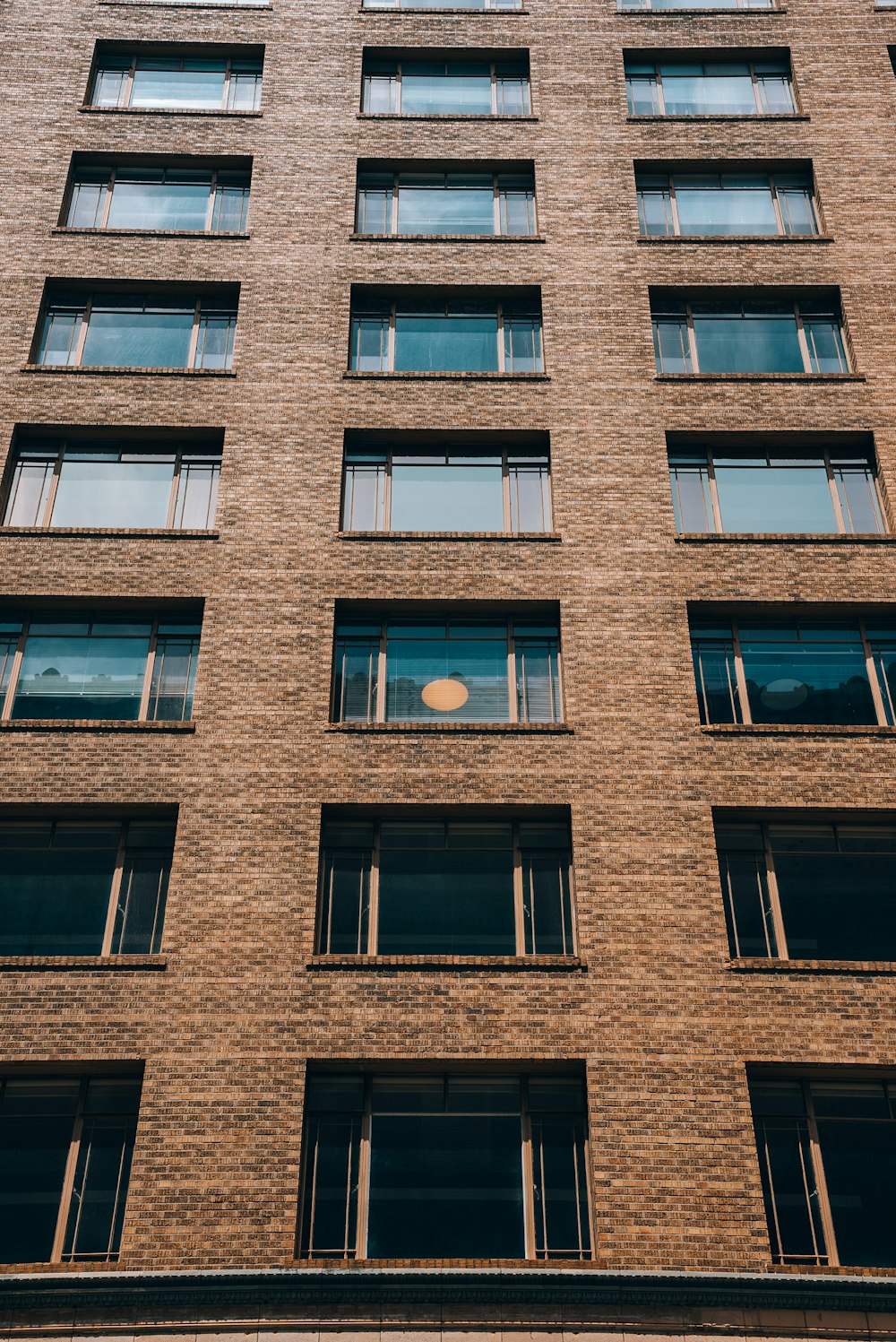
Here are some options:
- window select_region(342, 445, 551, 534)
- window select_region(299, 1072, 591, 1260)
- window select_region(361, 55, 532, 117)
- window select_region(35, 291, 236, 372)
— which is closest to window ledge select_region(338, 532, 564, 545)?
window select_region(342, 445, 551, 534)

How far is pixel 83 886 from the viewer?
1712 centimetres

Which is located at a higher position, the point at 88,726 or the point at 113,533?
the point at 113,533

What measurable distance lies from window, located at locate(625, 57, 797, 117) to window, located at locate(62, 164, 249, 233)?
885 cm

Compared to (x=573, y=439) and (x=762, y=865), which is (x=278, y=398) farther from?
(x=762, y=865)

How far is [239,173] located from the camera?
77.0ft

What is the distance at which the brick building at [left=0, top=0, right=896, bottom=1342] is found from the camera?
14984mm

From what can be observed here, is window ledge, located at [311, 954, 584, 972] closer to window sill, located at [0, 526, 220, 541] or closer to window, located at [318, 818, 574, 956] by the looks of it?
window, located at [318, 818, 574, 956]

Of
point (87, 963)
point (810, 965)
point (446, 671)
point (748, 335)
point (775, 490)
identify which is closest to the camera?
point (87, 963)

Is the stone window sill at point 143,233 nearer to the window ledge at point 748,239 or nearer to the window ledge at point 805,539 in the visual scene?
the window ledge at point 748,239

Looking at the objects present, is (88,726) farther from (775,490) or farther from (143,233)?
(775,490)

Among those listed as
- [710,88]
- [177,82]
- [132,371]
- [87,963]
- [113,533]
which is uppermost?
[710,88]

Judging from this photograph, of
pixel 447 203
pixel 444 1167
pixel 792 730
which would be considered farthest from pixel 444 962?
pixel 447 203

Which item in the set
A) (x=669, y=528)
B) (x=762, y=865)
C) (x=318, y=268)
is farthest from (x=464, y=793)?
(x=318, y=268)

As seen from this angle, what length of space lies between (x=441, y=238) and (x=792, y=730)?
12.0 metres
